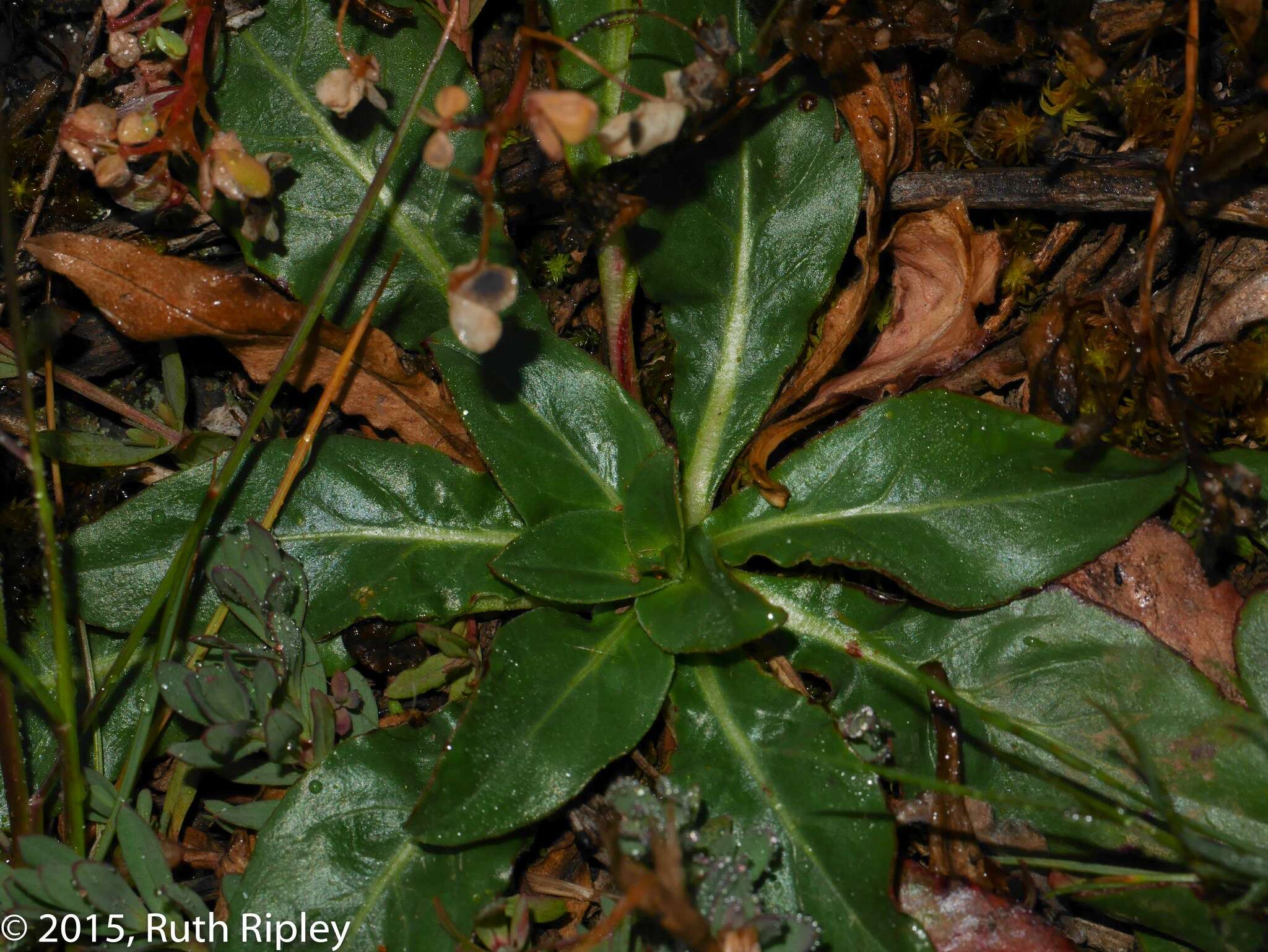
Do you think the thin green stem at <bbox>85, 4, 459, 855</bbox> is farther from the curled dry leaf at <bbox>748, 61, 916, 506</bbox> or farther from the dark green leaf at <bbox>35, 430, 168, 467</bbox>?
the curled dry leaf at <bbox>748, 61, 916, 506</bbox>

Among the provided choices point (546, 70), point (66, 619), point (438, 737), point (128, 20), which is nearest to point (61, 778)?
point (66, 619)

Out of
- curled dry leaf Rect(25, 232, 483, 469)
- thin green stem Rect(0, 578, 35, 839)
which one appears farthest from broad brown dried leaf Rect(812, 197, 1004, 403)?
thin green stem Rect(0, 578, 35, 839)

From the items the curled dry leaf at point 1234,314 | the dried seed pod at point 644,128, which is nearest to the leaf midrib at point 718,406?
the dried seed pod at point 644,128

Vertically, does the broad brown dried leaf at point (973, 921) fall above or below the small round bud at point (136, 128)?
below

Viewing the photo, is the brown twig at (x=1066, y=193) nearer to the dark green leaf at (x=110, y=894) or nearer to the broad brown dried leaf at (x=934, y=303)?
the broad brown dried leaf at (x=934, y=303)

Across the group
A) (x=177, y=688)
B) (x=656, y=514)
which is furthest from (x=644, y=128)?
(x=177, y=688)

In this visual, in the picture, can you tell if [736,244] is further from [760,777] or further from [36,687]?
[36,687]

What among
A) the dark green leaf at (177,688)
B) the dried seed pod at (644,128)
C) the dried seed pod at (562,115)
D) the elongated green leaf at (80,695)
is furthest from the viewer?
the elongated green leaf at (80,695)
